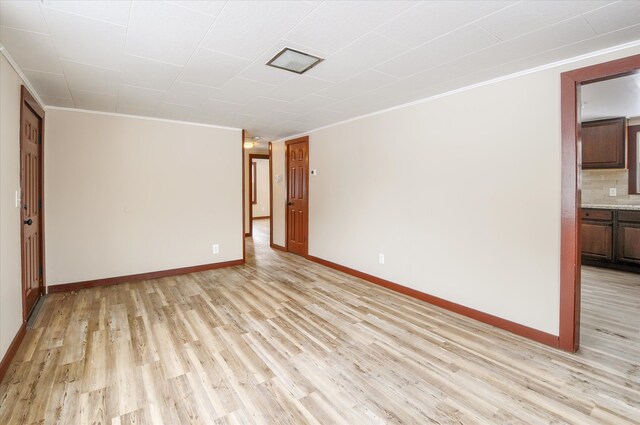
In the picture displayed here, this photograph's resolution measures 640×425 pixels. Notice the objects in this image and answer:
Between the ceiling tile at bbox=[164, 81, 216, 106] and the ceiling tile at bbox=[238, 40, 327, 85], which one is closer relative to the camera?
the ceiling tile at bbox=[238, 40, 327, 85]

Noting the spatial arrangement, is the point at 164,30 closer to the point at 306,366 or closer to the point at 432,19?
the point at 432,19

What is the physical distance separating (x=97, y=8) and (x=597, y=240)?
6573 mm

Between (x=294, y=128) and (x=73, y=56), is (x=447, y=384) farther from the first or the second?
(x=294, y=128)

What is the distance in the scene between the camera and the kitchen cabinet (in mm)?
4496

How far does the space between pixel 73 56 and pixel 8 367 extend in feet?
7.65

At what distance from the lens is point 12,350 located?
91.8 inches

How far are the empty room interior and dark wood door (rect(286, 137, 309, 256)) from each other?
0.74m

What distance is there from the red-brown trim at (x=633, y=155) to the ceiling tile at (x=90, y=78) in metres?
7.11

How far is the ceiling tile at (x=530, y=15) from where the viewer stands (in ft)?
5.72

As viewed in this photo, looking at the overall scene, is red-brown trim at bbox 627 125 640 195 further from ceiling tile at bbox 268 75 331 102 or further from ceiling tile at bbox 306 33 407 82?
ceiling tile at bbox 268 75 331 102

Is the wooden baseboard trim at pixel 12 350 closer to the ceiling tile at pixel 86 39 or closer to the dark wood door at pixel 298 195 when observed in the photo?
the ceiling tile at pixel 86 39

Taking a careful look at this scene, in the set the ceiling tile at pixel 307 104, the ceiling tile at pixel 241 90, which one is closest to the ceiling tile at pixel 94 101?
the ceiling tile at pixel 241 90

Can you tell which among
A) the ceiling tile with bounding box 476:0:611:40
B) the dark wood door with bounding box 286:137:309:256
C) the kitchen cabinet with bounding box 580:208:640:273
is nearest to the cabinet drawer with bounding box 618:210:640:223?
the kitchen cabinet with bounding box 580:208:640:273

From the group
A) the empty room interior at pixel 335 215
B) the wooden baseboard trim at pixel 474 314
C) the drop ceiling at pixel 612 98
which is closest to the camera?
the empty room interior at pixel 335 215
